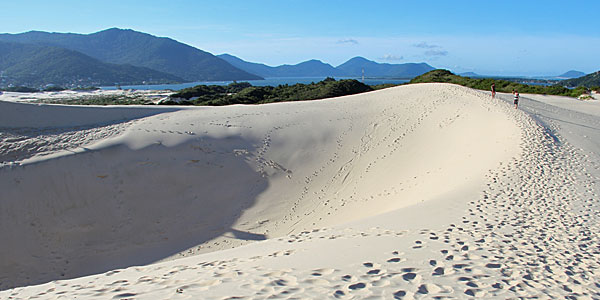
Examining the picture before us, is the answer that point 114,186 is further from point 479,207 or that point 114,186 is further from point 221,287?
point 479,207

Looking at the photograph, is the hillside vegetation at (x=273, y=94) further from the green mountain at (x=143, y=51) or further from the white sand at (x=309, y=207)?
the green mountain at (x=143, y=51)

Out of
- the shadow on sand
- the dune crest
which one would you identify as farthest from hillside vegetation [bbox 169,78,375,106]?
the shadow on sand

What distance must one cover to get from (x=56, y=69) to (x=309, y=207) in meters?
75.4

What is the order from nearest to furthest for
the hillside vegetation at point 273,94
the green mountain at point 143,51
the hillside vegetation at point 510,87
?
the hillside vegetation at point 273,94
the hillside vegetation at point 510,87
the green mountain at point 143,51

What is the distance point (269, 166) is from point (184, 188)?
8.56 feet

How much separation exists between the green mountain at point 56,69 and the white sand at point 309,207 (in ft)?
202

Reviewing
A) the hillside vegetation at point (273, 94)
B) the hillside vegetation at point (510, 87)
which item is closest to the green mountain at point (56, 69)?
the hillside vegetation at point (273, 94)

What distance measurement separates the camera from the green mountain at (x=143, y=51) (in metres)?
113

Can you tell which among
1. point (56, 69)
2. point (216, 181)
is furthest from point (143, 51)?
point (216, 181)

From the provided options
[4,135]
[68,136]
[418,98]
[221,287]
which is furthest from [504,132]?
[4,135]

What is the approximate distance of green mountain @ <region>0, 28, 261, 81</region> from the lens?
370ft

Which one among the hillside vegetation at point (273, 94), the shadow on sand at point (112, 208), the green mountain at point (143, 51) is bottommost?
the shadow on sand at point (112, 208)

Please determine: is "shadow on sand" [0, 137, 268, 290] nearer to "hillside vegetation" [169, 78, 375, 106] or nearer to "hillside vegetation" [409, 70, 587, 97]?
"hillside vegetation" [169, 78, 375, 106]

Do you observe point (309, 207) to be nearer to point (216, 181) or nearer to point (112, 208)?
point (216, 181)
